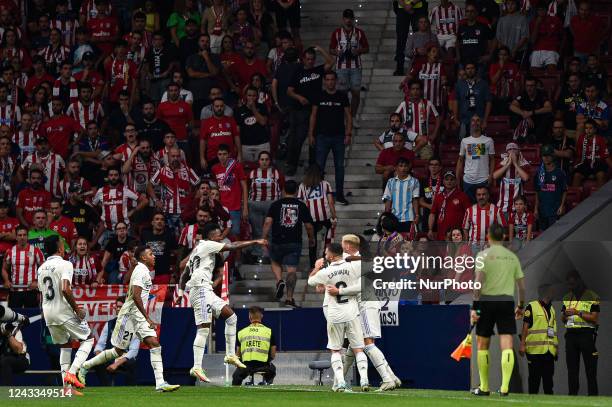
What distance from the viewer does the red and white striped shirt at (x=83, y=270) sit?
23.6 meters

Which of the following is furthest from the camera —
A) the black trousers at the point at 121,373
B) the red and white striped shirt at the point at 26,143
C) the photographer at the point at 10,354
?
the red and white striped shirt at the point at 26,143

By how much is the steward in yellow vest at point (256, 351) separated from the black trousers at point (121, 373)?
2.03 meters

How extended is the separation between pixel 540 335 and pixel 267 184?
19.7 feet

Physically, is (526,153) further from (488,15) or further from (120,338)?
(120,338)

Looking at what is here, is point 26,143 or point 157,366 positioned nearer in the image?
point 157,366

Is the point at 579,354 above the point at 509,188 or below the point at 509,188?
below

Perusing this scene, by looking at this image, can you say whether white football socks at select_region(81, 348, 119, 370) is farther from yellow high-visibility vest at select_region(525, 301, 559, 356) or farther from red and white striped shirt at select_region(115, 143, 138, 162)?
red and white striped shirt at select_region(115, 143, 138, 162)

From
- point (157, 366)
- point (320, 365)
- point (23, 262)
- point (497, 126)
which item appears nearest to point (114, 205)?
point (23, 262)

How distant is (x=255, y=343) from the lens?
2052 cm

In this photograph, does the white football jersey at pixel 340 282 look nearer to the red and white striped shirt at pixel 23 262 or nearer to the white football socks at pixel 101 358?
the white football socks at pixel 101 358

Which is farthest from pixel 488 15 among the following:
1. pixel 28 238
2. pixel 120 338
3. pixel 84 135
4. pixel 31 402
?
pixel 31 402

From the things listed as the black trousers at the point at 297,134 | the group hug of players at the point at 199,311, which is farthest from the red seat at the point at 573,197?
the group hug of players at the point at 199,311

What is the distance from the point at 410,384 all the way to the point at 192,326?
11.4 feet

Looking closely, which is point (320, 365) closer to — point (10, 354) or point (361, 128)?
point (10, 354)
